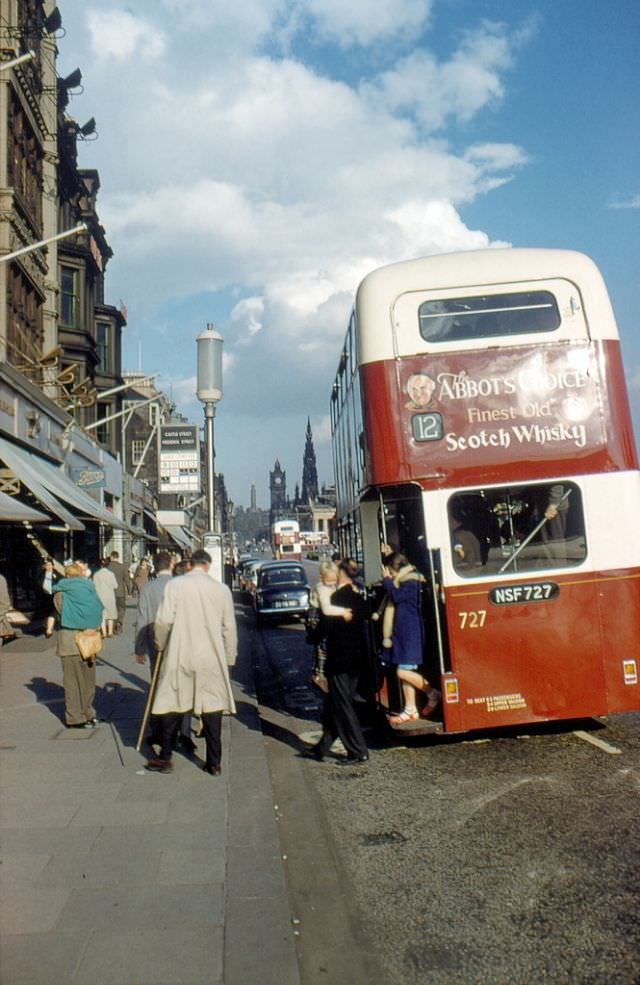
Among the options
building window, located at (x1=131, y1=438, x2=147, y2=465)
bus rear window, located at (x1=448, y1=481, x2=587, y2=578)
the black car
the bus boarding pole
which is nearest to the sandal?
bus rear window, located at (x1=448, y1=481, x2=587, y2=578)

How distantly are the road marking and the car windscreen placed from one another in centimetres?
1743

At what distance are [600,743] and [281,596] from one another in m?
17.4

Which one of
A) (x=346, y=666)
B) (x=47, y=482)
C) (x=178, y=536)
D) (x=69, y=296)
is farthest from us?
(x=178, y=536)

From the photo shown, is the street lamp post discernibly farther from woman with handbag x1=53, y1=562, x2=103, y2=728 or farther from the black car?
the black car

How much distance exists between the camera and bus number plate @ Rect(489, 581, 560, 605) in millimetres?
8133

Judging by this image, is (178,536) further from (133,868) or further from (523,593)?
(133,868)

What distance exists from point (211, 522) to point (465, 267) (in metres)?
6.02

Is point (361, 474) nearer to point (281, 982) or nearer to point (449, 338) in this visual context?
point (449, 338)

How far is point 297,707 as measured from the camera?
11922mm

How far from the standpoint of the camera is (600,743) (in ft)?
27.9

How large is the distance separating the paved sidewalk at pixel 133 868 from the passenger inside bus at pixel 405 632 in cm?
150

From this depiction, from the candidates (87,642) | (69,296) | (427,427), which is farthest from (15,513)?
(69,296)

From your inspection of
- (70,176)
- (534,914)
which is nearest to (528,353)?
(534,914)

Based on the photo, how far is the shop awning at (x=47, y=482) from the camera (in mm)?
17266
